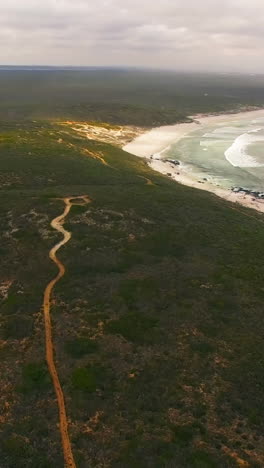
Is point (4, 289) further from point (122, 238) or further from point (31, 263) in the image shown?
point (122, 238)

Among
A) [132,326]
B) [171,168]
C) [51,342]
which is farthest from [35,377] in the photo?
[171,168]

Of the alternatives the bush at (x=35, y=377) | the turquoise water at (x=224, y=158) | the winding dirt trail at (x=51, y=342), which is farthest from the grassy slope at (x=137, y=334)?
the turquoise water at (x=224, y=158)

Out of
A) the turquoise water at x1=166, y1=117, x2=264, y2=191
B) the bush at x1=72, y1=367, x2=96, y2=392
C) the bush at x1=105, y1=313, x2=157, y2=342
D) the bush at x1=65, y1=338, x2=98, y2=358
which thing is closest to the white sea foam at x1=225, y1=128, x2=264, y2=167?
the turquoise water at x1=166, y1=117, x2=264, y2=191

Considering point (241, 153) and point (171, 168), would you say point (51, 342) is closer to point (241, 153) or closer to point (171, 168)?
point (171, 168)

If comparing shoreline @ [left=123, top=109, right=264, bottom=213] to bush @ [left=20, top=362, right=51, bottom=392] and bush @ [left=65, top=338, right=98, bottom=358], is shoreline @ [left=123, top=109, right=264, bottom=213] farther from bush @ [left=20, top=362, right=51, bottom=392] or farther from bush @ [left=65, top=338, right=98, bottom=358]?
bush @ [left=20, top=362, right=51, bottom=392]

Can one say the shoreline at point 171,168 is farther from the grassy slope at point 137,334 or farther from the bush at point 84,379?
the bush at point 84,379

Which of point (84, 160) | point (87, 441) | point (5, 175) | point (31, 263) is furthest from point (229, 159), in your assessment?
point (87, 441)
